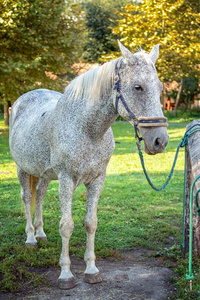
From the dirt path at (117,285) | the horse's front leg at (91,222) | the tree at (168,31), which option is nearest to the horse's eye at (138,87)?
the horse's front leg at (91,222)

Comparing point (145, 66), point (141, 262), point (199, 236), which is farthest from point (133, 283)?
point (145, 66)

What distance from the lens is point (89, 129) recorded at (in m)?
3.22

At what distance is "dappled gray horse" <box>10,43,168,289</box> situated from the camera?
2682 mm

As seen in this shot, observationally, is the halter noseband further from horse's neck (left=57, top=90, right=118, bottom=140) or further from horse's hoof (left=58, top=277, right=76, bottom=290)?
horse's hoof (left=58, top=277, right=76, bottom=290)

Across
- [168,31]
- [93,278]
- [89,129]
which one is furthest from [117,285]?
[168,31]

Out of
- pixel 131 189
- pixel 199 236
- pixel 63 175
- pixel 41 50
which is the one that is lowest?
pixel 131 189

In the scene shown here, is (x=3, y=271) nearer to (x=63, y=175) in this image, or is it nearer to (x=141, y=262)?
(x=63, y=175)

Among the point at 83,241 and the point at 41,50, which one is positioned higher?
the point at 41,50

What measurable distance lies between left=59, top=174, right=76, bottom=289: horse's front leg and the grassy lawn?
31 cm

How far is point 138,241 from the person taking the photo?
461 cm

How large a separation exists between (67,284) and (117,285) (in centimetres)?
50

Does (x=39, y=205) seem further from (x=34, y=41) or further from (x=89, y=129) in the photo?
(x=34, y=41)

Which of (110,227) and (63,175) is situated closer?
(63,175)

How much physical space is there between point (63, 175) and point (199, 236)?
1.66 m
